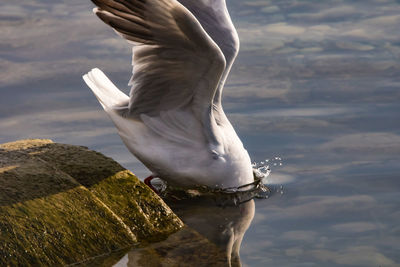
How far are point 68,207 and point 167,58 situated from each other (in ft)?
4.26

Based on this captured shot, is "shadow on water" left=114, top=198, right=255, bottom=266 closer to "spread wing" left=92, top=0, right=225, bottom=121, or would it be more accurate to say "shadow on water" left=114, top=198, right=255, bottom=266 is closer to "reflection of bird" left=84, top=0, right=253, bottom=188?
"reflection of bird" left=84, top=0, right=253, bottom=188

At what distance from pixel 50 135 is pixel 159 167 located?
176 centimetres

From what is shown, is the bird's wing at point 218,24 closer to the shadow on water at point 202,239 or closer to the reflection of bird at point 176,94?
the reflection of bird at point 176,94

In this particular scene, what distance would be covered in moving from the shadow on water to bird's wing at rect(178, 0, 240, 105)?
106 centimetres

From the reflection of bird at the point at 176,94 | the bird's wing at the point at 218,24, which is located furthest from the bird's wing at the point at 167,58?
the bird's wing at the point at 218,24

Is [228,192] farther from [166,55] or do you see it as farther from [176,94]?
[166,55]

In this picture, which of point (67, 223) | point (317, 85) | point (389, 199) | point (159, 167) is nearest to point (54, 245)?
point (67, 223)

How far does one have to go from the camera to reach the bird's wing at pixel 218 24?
22.4 feet

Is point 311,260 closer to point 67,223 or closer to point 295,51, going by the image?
point 67,223

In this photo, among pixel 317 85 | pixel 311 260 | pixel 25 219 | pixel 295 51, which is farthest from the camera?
pixel 295 51

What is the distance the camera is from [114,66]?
921 cm

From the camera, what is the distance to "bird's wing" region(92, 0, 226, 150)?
18.3 ft

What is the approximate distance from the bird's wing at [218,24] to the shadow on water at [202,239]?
1.06m

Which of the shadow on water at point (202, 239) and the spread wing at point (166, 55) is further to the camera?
the spread wing at point (166, 55)
